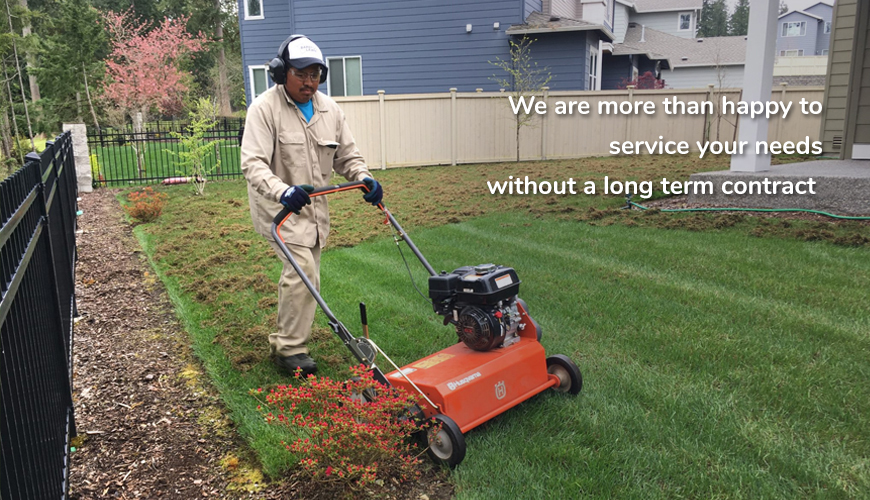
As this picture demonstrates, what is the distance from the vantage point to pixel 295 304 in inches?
155

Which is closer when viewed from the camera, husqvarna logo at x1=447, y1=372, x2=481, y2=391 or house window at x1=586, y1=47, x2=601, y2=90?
husqvarna logo at x1=447, y1=372, x2=481, y2=391

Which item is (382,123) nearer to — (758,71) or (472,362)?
(758,71)

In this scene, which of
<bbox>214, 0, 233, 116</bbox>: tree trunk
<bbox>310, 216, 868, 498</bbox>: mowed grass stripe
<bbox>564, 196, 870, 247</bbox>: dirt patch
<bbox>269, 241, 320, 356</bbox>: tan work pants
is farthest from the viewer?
<bbox>214, 0, 233, 116</bbox>: tree trunk

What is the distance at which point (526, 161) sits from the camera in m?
16.8

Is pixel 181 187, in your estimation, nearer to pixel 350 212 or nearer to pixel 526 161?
pixel 350 212

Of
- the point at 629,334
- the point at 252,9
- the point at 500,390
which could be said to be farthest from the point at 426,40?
the point at 500,390

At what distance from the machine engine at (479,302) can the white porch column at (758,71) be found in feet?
20.4

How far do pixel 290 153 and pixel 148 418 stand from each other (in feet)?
5.59

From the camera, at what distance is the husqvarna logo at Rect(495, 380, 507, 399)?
3217 millimetres

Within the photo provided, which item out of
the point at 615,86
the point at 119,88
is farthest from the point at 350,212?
the point at 615,86

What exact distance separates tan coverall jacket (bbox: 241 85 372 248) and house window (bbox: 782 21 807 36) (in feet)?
215

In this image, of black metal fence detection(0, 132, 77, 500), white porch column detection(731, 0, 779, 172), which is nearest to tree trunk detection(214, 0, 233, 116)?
white porch column detection(731, 0, 779, 172)

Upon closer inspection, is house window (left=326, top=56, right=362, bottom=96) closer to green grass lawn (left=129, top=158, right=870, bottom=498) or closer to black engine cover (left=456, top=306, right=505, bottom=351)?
green grass lawn (left=129, top=158, right=870, bottom=498)

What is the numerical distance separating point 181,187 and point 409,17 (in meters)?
8.47
